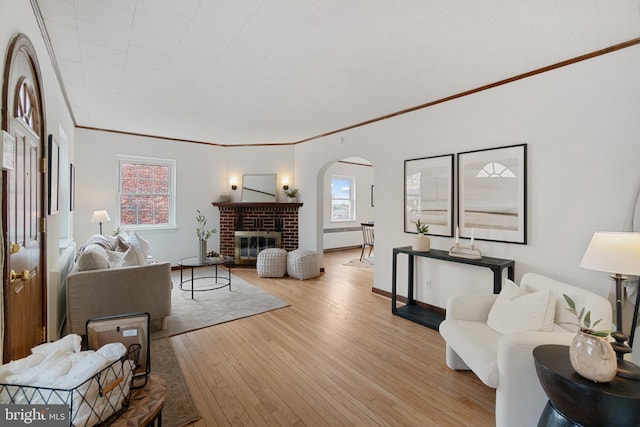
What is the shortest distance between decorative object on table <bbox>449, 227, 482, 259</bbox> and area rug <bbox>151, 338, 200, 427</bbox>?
2.70 m

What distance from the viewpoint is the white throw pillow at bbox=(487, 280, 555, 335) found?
2.06m

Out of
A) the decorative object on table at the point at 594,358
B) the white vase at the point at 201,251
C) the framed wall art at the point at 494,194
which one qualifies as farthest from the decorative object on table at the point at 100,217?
the decorative object on table at the point at 594,358

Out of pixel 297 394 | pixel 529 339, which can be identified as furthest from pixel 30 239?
pixel 529 339

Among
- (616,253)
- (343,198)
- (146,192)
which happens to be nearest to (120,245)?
(146,192)

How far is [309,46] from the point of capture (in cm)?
238

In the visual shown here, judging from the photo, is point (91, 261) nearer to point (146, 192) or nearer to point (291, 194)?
point (146, 192)

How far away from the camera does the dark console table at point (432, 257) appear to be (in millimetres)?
2807

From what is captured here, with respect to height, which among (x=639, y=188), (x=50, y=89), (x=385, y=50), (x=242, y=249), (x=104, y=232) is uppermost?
(x=385, y=50)

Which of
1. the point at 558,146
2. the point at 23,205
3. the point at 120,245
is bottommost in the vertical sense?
the point at 120,245

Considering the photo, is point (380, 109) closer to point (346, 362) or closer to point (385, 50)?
point (385, 50)

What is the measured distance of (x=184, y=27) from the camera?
215 centimetres

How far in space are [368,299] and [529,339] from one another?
104 inches

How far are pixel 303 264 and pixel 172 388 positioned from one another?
3152mm

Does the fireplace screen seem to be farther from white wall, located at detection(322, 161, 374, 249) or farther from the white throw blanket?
the white throw blanket
